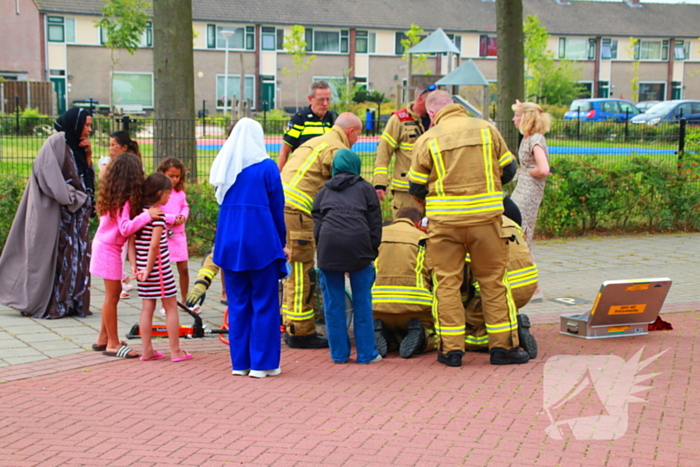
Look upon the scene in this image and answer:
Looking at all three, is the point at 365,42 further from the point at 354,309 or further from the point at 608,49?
the point at 354,309

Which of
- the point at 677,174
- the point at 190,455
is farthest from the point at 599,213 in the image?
the point at 190,455

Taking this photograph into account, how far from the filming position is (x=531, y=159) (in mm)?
8203

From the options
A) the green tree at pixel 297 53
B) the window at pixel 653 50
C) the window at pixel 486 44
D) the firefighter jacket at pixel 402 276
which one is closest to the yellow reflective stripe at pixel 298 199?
the firefighter jacket at pixel 402 276

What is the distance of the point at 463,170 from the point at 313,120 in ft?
7.99

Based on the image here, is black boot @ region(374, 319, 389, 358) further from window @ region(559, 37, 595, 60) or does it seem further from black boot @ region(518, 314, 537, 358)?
window @ region(559, 37, 595, 60)

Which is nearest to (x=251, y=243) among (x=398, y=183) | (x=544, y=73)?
(x=398, y=183)

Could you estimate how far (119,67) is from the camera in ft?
165

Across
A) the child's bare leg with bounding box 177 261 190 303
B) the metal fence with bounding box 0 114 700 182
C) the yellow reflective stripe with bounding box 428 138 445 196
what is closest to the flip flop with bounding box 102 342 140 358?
the child's bare leg with bounding box 177 261 190 303

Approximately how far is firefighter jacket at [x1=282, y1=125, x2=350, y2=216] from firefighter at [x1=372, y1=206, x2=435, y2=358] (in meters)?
0.69

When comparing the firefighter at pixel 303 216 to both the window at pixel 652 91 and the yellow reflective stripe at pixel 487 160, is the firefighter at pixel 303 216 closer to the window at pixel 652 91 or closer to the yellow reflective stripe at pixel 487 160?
the yellow reflective stripe at pixel 487 160

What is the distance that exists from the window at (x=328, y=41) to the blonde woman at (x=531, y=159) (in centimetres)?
4910

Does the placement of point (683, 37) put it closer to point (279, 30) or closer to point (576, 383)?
point (279, 30)

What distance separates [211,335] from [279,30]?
→ 50128 millimetres

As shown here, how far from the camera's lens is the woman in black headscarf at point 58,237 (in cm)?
744
